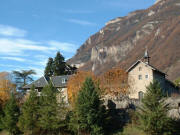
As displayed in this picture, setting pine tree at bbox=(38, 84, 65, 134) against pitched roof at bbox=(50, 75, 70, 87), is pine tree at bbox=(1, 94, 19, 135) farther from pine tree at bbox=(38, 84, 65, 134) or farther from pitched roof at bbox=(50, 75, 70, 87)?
pitched roof at bbox=(50, 75, 70, 87)

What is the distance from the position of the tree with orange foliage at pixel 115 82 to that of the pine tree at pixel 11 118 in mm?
17317

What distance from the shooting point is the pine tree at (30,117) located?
1935 inches

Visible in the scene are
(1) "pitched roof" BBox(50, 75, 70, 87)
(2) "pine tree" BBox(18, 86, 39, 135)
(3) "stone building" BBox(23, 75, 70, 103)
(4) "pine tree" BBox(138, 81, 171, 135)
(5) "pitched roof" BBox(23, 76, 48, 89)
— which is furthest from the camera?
(5) "pitched roof" BBox(23, 76, 48, 89)

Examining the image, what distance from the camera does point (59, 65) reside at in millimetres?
88250

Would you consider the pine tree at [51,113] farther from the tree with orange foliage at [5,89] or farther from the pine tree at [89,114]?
the tree with orange foliage at [5,89]

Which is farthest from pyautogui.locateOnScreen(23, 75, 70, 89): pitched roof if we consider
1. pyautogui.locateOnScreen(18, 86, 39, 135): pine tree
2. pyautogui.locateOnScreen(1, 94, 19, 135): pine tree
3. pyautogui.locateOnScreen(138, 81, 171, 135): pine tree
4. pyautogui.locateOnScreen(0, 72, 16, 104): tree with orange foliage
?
pyautogui.locateOnScreen(138, 81, 171, 135): pine tree

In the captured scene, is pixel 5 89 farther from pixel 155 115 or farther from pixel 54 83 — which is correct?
pixel 155 115

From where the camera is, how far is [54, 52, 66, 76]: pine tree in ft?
287

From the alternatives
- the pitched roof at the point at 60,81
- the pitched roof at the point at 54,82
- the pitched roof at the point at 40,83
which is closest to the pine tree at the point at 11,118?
the pitched roof at the point at 40,83

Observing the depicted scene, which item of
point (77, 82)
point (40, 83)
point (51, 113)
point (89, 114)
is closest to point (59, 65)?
point (40, 83)

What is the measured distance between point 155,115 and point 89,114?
1057cm

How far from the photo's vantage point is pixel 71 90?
59.1 meters

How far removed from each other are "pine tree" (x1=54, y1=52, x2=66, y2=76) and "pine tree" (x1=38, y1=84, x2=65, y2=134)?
37344 millimetres

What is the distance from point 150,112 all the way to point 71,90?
71.2 feet
